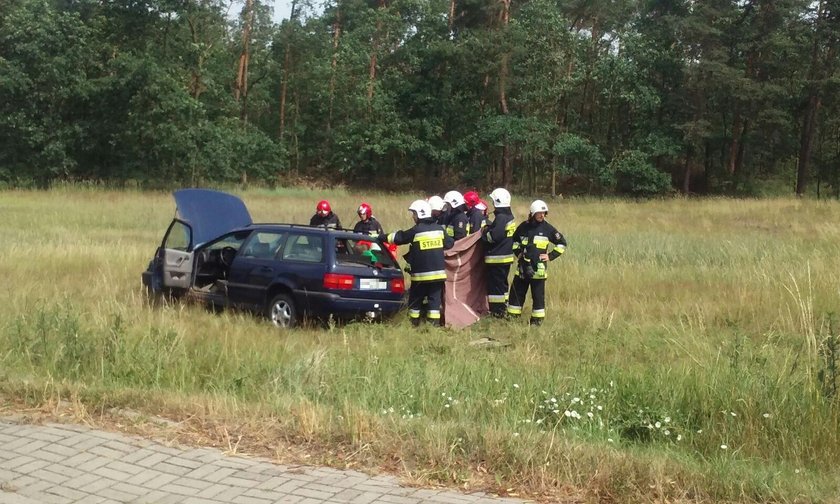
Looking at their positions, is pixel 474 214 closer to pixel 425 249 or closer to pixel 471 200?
pixel 471 200

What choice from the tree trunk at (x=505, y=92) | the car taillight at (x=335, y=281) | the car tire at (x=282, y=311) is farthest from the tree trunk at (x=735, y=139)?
the car tire at (x=282, y=311)

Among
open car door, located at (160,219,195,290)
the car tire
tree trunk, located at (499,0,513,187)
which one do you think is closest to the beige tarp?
the car tire

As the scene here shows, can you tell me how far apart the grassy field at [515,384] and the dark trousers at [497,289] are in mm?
414

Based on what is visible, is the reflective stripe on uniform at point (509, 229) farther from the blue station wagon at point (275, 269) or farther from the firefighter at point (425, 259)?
the blue station wagon at point (275, 269)

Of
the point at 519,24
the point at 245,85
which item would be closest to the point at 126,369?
the point at 519,24

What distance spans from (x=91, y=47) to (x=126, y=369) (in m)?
39.4

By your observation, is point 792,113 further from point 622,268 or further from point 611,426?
point 611,426

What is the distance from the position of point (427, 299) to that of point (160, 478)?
585cm

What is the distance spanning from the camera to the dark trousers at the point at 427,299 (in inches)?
388

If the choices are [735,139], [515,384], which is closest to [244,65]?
[735,139]

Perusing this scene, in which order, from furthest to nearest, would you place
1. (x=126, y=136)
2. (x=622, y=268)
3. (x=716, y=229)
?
1. (x=126, y=136)
2. (x=716, y=229)
3. (x=622, y=268)

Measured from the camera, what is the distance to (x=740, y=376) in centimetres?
607

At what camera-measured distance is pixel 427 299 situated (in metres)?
9.94

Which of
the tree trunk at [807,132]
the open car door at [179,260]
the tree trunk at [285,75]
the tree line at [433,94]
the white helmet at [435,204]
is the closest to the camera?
the open car door at [179,260]
